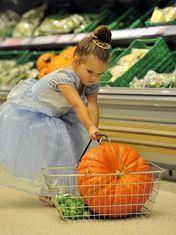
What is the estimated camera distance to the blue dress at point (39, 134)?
10.1 ft

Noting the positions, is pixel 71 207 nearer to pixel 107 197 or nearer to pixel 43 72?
pixel 107 197

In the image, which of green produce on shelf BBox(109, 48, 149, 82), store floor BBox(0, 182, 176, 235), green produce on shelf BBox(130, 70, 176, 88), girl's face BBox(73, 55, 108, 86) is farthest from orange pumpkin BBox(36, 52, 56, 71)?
store floor BBox(0, 182, 176, 235)

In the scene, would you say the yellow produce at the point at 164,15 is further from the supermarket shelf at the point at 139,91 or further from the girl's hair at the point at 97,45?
the girl's hair at the point at 97,45

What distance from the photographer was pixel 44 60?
5227 mm

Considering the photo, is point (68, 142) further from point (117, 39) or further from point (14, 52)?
point (14, 52)

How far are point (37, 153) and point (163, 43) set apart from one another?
1.59 meters

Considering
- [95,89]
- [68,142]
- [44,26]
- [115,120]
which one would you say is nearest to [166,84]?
[115,120]

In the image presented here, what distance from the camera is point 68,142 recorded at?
3.14 meters

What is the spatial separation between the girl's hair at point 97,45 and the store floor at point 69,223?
0.84 m

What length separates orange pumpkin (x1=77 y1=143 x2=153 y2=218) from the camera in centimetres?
268

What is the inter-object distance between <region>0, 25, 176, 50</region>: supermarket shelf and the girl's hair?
3.74ft

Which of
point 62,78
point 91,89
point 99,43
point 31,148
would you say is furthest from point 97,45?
point 31,148

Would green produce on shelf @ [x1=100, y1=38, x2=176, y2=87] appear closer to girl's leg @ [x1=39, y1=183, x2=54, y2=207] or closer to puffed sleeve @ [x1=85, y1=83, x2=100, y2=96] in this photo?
puffed sleeve @ [x1=85, y1=83, x2=100, y2=96]

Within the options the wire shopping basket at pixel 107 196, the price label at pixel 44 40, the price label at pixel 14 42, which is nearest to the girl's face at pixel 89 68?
the wire shopping basket at pixel 107 196
